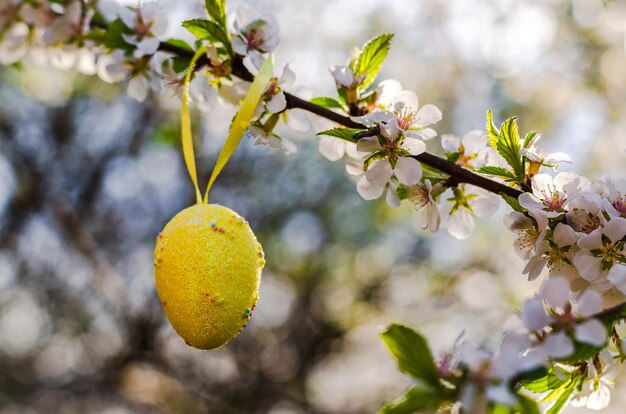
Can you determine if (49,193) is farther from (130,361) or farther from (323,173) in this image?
(323,173)

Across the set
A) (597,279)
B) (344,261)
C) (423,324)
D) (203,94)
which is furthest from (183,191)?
(597,279)

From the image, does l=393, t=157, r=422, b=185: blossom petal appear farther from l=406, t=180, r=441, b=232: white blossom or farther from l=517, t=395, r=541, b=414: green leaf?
l=517, t=395, r=541, b=414: green leaf

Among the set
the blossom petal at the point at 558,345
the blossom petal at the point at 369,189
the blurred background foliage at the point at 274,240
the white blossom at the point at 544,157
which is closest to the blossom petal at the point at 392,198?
the blossom petal at the point at 369,189

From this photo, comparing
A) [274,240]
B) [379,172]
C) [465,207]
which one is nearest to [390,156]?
[379,172]

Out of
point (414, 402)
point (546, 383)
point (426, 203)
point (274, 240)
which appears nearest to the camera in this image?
point (414, 402)

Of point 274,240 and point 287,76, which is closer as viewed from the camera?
point 287,76

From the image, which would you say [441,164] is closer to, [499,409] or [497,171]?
[497,171]

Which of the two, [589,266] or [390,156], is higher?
[390,156]
